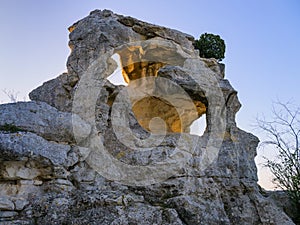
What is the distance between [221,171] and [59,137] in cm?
529

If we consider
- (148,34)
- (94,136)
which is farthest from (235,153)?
(148,34)

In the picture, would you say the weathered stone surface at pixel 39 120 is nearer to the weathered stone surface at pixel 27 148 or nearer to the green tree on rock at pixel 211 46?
the weathered stone surface at pixel 27 148

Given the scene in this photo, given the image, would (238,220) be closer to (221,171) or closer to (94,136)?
(221,171)

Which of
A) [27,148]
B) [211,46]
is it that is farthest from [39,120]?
[211,46]

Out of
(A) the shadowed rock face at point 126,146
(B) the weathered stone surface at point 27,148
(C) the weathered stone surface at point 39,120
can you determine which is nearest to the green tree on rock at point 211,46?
(A) the shadowed rock face at point 126,146

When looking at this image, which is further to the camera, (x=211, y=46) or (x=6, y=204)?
(x=211, y=46)

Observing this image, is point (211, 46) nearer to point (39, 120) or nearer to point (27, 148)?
point (39, 120)

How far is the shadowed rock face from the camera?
7.07 metres

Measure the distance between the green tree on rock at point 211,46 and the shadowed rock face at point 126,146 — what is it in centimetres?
192

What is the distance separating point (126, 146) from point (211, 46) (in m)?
8.78

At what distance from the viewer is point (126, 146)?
984 centimetres

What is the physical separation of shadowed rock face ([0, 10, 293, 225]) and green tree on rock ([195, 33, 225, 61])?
1.92m

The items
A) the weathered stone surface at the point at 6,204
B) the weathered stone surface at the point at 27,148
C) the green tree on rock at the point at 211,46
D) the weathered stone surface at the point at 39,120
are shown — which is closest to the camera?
the weathered stone surface at the point at 6,204

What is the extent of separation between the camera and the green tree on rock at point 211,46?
53.4ft
